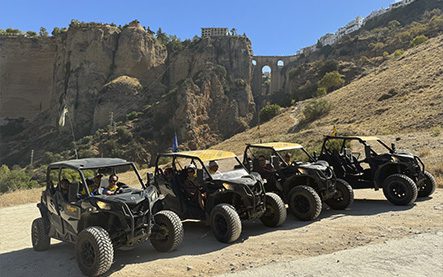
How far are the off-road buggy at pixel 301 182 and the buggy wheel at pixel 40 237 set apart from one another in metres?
5.10

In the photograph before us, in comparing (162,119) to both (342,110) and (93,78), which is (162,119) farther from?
(342,110)

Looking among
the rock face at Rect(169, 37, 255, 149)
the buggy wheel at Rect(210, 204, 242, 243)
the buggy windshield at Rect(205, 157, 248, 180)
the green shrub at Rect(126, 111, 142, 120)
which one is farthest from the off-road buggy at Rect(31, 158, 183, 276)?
the green shrub at Rect(126, 111, 142, 120)

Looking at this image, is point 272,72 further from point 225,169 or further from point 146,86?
point 225,169

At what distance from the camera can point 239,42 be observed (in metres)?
66.9

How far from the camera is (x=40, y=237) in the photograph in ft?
25.2

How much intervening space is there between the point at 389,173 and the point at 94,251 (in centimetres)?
818

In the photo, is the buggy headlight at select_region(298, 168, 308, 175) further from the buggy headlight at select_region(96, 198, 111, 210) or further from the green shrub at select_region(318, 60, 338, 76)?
the green shrub at select_region(318, 60, 338, 76)

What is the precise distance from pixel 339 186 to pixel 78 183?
6.53 metres

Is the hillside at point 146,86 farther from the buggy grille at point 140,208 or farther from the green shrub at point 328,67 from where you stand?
the buggy grille at point 140,208

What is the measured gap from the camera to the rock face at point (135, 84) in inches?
2039

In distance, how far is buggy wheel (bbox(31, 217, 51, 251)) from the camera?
764cm

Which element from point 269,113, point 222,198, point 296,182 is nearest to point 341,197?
point 296,182

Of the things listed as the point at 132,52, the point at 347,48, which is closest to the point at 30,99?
the point at 132,52

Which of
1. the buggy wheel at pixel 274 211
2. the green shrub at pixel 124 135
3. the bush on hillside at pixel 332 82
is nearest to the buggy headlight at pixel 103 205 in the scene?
the buggy wheel at pixel 274 211
